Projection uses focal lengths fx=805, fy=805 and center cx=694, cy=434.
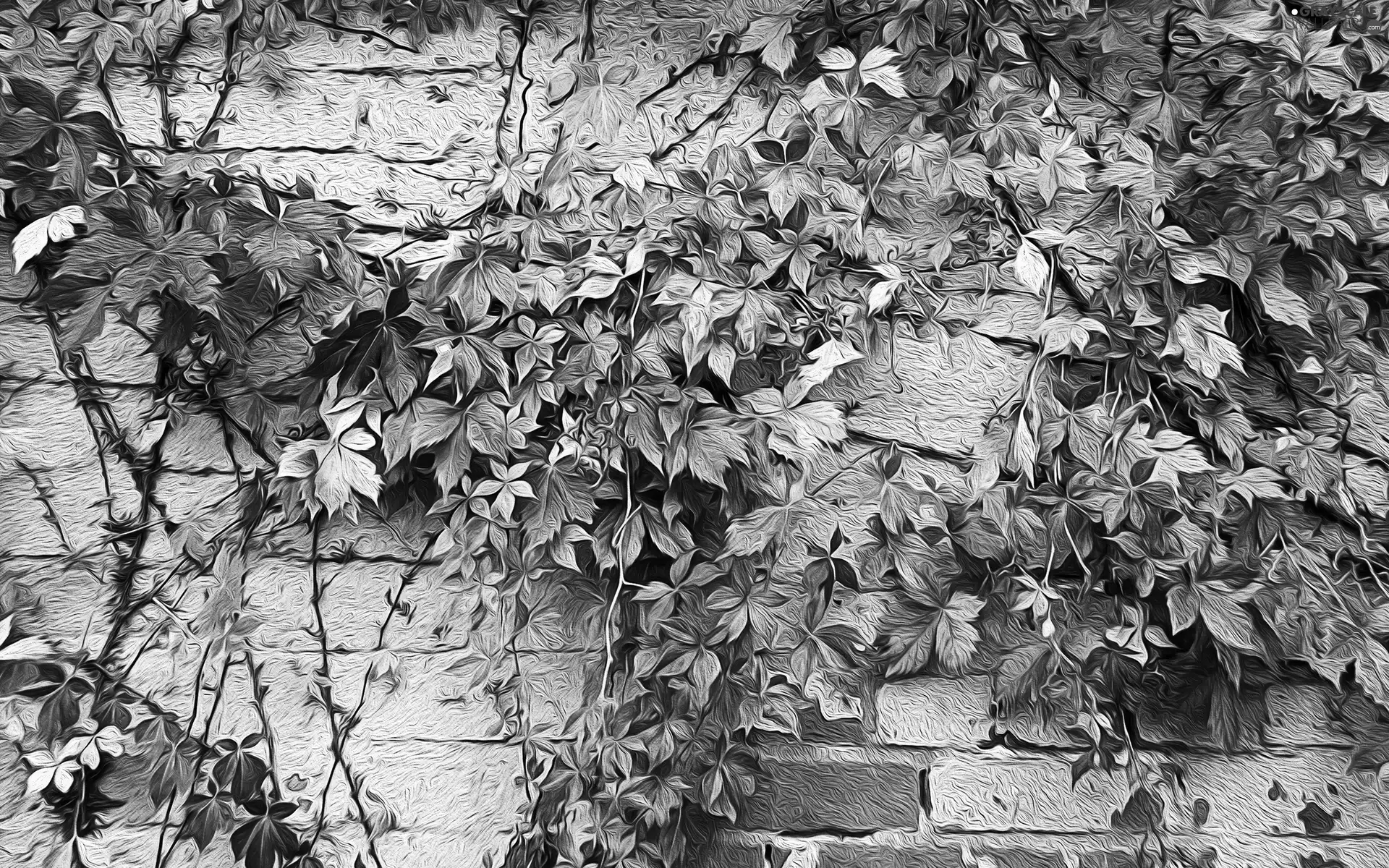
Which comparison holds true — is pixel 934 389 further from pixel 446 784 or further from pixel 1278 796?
pixel 446 784

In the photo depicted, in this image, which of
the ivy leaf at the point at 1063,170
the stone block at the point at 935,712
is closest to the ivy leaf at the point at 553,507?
the stone block at the point at 935,712

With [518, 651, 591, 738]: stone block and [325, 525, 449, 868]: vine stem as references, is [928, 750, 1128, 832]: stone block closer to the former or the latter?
[518, 651, 591, 738]: stone block

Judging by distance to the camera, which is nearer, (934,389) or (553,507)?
(553,507)

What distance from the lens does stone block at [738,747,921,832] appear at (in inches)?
47.3

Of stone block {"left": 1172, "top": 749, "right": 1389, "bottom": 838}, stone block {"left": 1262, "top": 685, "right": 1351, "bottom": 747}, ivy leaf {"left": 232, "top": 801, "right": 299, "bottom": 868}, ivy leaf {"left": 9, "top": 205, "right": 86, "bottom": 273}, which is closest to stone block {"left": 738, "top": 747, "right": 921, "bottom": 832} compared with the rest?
stone block {"left": 1172, "top": 749, "right": 1389, "bottom": 838}

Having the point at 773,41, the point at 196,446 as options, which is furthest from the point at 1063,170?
the point at 196,446

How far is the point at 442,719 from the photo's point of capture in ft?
→ 3.91

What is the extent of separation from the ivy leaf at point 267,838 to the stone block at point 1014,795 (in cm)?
93

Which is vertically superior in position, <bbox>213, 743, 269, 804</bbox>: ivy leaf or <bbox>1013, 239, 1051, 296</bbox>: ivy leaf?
<bbox>1013, 239, 1051, 296</bbox>: ivy leaf

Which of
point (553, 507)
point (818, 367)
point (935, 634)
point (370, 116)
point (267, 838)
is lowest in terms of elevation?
point (267, 838)

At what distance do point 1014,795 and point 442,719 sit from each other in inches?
34.0

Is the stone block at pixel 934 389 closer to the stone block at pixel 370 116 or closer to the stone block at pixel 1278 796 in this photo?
the stone block at pixel 1278 796

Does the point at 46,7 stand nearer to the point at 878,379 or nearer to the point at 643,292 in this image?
the point at 643,292

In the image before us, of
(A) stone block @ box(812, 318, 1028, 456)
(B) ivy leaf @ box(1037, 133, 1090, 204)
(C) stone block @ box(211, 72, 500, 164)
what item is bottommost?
(A) stone block @ box(812, 318, 1028, 456)
